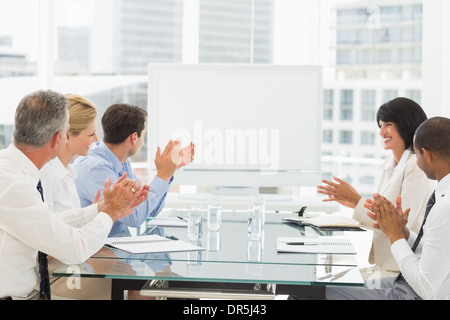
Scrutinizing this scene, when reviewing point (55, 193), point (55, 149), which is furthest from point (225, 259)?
point (55, 193)

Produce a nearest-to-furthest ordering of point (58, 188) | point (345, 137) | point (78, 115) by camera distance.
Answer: point (58, 188)
point (78, 115)
point (345, 137)

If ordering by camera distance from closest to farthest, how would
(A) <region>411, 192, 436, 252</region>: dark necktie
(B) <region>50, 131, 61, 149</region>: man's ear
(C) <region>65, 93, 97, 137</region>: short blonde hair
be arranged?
(B) <region>50, 131, 61, 149</region>: man's ear, (A) <region>411, 192, 436, 252</region>: dark necktie, (C) <region>65, 93, 97, 137</region>: short blonde hair

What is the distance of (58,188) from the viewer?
2.65 metres

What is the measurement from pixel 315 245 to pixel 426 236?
457 mm

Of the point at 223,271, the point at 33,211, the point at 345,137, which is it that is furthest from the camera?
the point at 345,137

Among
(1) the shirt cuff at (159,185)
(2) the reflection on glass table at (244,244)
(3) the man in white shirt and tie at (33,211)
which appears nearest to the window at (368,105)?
(2) the reflection on glass table at (244,244)

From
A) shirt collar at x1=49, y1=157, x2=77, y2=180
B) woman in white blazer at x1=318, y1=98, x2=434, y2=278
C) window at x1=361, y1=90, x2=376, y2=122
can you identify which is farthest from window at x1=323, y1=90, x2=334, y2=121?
shirt collar at x1=49, y1=157, x2=77, y2=180

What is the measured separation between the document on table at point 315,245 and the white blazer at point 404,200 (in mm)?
495

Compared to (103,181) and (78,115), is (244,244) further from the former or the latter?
(78,115)

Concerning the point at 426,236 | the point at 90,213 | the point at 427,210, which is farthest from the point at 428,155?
the point at 90,213

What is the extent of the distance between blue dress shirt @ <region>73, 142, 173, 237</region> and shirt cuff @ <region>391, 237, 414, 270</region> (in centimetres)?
117

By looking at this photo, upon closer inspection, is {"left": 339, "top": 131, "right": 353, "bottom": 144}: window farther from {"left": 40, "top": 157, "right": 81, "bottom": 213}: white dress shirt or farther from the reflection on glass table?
{"left": 40, "top": 157, "right": 81, "bottom": 213}: white dress shirt

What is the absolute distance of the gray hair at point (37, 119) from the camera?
1.94 metres

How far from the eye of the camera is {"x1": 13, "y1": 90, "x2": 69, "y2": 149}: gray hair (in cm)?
194
